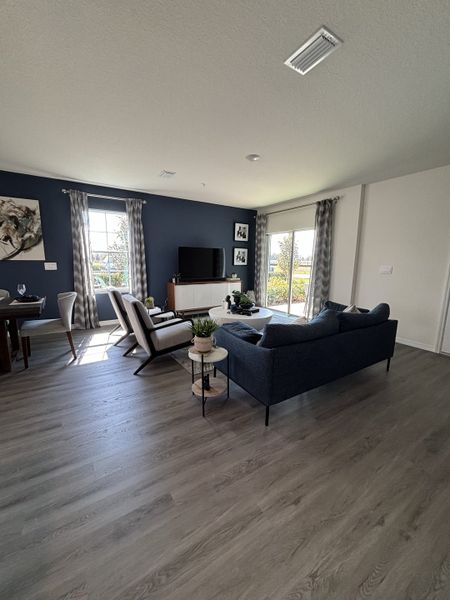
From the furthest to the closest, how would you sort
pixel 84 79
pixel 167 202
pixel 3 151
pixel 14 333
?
pixel 167 202 → pixel 14 333 → pixel 3 151 → pixel 84 79

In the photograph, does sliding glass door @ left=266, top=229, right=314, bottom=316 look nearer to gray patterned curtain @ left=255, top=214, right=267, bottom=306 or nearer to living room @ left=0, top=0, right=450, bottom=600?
gray patterned curtain @ left=255, top=214, right=267, bottom=306

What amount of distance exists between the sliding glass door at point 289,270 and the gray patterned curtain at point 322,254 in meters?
0.34

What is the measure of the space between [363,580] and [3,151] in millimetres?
5239

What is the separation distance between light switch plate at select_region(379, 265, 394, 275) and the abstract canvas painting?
19.9ft

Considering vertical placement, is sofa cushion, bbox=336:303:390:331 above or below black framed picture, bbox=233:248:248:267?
below

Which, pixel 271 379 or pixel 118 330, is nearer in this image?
pixel 271 379

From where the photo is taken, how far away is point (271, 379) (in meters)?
1.95

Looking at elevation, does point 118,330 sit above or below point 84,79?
below

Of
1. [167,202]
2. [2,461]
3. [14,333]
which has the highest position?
[167,202]

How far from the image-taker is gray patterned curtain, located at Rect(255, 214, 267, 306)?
6.48 m

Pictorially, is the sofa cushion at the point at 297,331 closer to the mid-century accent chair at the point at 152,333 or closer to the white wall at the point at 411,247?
the mid-century accent chair at the point at 152,333

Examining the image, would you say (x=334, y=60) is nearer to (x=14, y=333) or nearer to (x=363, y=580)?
(x=363, y=580)

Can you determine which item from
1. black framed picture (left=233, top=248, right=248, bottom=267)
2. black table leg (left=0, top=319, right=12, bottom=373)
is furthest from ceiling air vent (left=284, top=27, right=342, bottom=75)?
black framed picture (left=233, top=248, right=248, bottom=267)

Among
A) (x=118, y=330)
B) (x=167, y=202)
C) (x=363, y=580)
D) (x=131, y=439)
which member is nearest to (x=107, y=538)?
(x=131, y=439)
